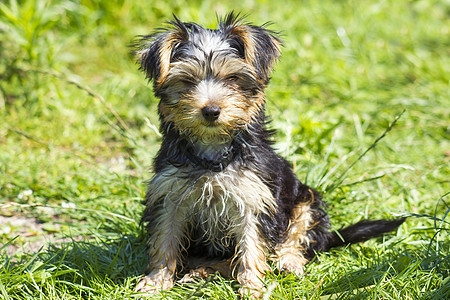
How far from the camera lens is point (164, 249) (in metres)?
3.40

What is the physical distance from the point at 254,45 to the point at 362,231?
1640 mm

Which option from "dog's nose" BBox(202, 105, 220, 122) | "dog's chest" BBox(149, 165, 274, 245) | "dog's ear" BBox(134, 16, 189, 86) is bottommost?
"dog's chest" BBox(149, 165, 274, 245)

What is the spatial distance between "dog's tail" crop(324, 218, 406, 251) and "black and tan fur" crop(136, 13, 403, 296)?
0.02 meters

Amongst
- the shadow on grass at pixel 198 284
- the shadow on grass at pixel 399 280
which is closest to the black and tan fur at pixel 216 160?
the shadow on grass at pixel 198 284

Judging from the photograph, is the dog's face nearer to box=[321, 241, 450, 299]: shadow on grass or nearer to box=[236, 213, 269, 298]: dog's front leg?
box=[236, 213, 269, 298]: dog's front leg

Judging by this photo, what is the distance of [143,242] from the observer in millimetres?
3875

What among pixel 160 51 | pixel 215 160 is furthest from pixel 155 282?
pixel 160 51

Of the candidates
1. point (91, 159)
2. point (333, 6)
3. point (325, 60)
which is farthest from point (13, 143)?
point (333, 6)

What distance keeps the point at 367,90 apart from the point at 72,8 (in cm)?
457

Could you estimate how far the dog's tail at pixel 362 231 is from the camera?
143 inches

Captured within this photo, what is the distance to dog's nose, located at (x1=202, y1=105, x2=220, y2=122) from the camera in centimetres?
294

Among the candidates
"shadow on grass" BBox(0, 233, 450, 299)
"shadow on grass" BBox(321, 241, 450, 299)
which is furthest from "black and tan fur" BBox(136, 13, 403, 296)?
"shadow on grass" BBox(321, 241, 450, 299)

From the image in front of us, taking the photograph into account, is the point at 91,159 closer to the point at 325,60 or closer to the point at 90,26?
the point at 90,26

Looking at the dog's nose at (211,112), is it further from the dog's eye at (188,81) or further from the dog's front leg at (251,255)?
the dog's front leg at (251,255)
